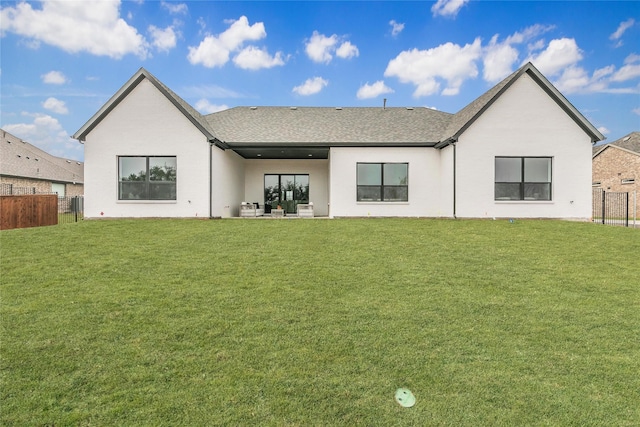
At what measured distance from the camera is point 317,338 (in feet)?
13.2

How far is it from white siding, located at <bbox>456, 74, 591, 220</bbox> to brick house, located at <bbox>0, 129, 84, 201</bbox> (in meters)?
30.7

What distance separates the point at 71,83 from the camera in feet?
69.3

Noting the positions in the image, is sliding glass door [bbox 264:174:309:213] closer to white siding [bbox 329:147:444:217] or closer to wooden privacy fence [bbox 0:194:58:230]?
white siding [bbox 329:147:444:217]

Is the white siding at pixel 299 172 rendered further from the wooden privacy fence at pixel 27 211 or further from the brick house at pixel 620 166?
the brick house at pixel 620 166

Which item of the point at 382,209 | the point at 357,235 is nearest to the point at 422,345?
the point at 357,235

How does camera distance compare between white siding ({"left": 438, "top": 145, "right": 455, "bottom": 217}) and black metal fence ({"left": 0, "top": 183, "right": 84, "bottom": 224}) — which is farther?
black metal fence ({"left": 0, "top": 183, "right": 84, "bottom": 224})

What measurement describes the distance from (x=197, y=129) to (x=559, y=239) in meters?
14.7

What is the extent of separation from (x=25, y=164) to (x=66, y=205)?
11139 millimetres

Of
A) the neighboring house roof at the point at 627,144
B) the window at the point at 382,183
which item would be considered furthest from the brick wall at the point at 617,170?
the window at the point at 382,183

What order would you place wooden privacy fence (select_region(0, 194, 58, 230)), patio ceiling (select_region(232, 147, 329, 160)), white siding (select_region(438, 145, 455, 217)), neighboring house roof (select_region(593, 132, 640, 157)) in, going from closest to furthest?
wooden privacy fence (select_region(0, 194, 58, 230))
white siding (select_region(438, 145, 455, 217))
patio ceiling (select_region(232, 147, 329, 160))
neighboring house roof (select_region(593, 132, 640, 157))

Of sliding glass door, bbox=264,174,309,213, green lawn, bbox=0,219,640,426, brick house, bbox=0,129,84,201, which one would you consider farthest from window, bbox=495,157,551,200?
brick house, bbox=0,129,84,201

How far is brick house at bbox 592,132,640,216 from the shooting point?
26594 mm

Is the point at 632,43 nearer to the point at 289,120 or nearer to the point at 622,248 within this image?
the point at 622,248

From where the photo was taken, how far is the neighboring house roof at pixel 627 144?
90.4 feet
